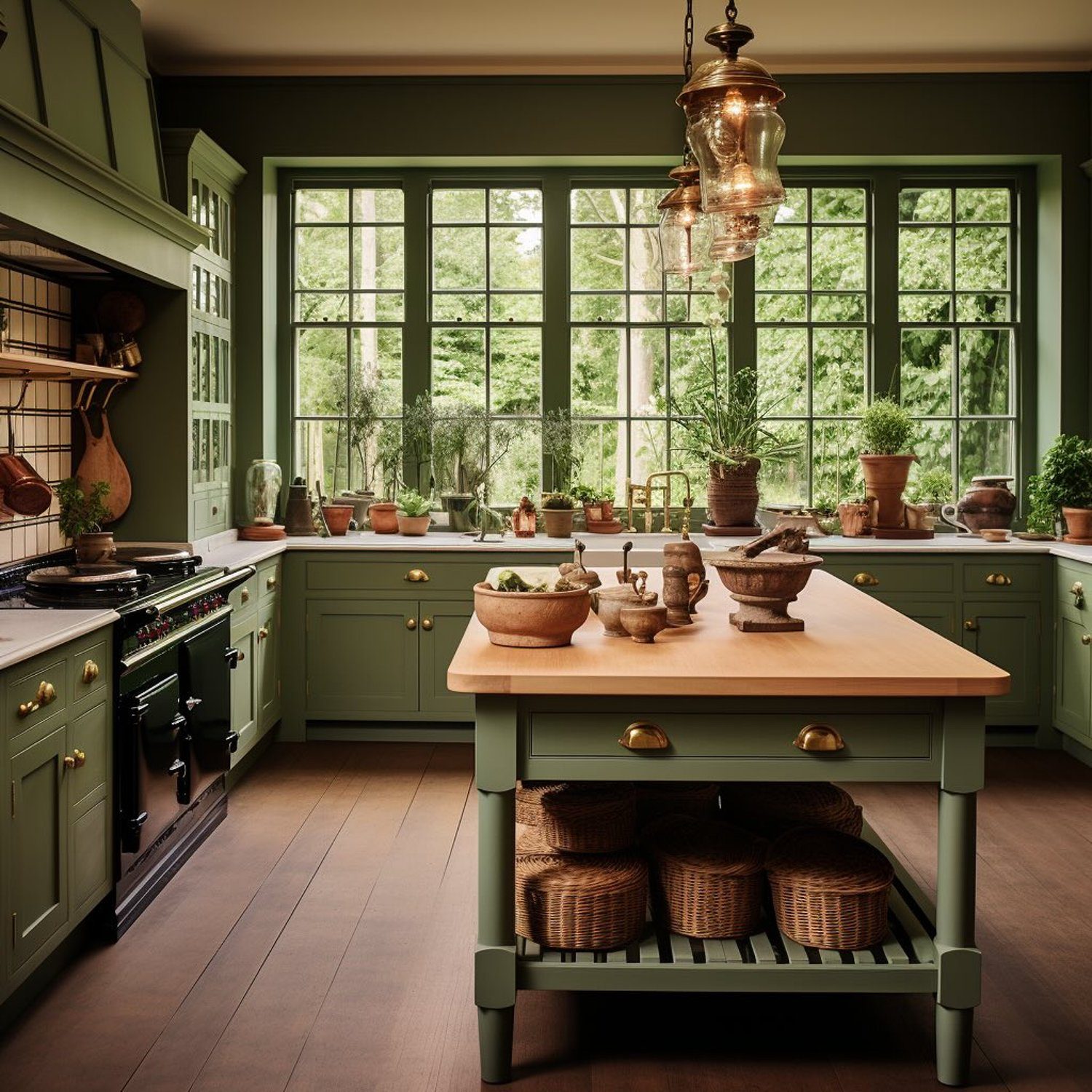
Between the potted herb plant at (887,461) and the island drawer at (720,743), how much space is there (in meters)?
3.36

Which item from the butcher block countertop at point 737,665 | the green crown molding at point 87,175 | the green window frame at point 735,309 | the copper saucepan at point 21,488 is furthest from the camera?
the green window frame at point 735,309

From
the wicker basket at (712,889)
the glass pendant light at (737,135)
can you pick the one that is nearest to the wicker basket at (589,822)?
the wicker basket at (712,889)

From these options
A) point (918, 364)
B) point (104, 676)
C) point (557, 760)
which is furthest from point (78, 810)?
point (918, 364)

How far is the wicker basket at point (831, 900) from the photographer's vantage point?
275cm

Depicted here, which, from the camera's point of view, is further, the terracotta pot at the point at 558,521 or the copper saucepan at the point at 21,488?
the terracotta pot at the point at 558,521

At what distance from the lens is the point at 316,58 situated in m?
5.86

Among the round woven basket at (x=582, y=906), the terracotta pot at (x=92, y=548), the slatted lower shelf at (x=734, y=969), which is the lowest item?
the slatted lower shelf at (x=734, y=969)

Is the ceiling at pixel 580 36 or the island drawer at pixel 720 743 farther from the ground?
the ceiling at pixel 580 36

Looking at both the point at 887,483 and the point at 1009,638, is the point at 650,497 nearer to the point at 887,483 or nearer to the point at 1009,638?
the point at 887,483

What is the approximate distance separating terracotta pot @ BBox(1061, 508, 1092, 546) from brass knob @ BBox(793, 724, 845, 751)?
3.42m

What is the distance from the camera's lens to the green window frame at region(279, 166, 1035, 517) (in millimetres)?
6246

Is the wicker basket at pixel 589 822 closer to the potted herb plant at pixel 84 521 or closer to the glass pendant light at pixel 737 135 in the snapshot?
the glass pendant light at pixel 737 135

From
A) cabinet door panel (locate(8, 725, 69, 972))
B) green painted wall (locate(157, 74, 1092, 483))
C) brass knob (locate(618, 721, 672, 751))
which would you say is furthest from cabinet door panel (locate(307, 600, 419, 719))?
brass knob (locate(618, 721, 672, 751))

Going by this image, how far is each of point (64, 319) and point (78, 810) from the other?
237 cm
